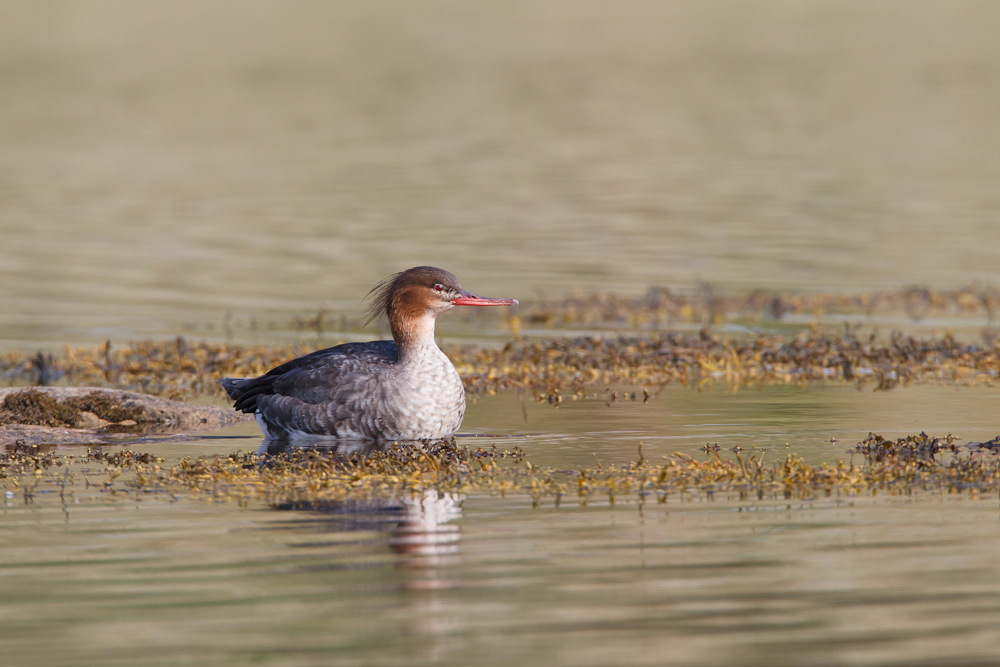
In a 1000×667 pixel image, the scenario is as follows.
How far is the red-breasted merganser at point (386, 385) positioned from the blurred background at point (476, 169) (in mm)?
8264

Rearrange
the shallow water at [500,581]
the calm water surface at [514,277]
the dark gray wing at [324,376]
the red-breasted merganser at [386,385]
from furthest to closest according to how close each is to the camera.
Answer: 1. the dark gray wing at [324,376]
2. the red-breasted merganser at [386,385]
3. the calm water surface at [514,277]
4. the shallow water at [500,581]

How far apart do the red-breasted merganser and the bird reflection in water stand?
1.96 meters

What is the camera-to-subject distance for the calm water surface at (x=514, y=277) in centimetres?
808

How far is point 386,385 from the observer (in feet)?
43.7

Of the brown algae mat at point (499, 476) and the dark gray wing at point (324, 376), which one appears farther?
the dark gray wing at point (324, 376)

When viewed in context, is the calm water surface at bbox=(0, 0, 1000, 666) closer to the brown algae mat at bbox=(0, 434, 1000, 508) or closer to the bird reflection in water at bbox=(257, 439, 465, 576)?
the bird reflection in water at bbox=(257, 439, 465, 576)

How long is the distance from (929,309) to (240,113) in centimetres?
5419

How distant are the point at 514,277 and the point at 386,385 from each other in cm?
1427

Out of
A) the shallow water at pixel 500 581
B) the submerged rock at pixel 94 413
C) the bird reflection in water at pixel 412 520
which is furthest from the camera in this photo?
the submerged rock at pixel 94 413

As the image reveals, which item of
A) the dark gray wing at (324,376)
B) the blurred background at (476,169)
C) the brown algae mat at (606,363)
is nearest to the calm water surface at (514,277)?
the blurred background at (476,169)

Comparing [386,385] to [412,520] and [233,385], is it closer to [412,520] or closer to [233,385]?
[233,385]

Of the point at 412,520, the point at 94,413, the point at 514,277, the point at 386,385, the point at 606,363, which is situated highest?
the point at 514,277

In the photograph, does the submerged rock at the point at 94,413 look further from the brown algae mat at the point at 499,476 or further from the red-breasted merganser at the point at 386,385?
the brown algae mat at the point at 499,476

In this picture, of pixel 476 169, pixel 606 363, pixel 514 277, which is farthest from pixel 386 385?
pixel 476 169
